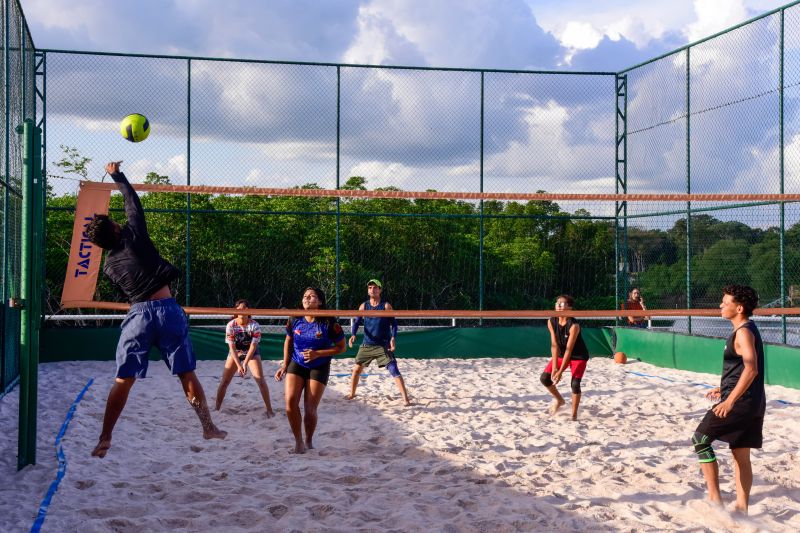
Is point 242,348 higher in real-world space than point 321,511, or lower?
higher

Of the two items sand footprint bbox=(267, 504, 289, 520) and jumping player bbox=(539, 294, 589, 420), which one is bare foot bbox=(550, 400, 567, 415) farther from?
sand footprint bbox=(267, 504, 289, 520)

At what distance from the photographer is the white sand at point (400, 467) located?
15.1 feet

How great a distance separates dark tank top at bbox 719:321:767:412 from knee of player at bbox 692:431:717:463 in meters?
0.25

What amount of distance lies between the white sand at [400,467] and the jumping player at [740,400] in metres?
0.33

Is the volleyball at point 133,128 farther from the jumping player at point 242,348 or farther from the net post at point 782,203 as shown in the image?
the net post at point 782,203

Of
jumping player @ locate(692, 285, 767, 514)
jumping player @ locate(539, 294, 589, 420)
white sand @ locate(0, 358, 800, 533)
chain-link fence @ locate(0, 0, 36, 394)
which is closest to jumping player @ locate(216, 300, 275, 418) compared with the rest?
white sand @ locate(0, 358, 800, 533)

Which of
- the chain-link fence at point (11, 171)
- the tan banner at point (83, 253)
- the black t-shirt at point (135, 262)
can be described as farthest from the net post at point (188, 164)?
the black t-shirt at point (135, 262)

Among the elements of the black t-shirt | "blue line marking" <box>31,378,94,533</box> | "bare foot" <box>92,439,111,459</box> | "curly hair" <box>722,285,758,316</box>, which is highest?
the black t-shirt

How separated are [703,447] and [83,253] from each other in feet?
15.4

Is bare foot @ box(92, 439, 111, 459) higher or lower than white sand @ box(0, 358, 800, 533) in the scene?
higher

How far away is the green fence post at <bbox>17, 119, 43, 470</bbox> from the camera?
17.9 feet

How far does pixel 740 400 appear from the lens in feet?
15.2

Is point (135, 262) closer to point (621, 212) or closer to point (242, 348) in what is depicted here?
point (242, 348)

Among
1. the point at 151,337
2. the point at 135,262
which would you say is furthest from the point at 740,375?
the point at 135,262
